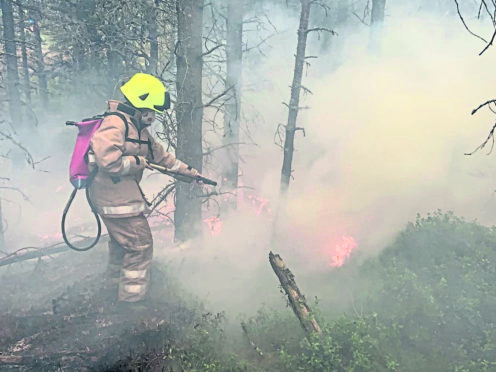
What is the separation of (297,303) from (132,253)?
7.25ft

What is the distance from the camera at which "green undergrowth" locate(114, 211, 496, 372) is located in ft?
14.1

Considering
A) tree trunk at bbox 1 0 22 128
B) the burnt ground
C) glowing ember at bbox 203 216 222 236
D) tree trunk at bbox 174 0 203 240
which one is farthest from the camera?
tree trunk at bbox 1 0 22 128

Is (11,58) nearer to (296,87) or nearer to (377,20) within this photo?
(296,87)

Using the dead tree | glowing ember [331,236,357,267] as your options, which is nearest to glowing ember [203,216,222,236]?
glowing ember [331,236,357,267]

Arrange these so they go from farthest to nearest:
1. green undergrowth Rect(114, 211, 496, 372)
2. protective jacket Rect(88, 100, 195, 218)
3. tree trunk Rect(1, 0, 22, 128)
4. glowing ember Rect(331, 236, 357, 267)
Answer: tree trunk Rect(1, 0, 22, 128)
glowing ember Rect(331, 236, 357, 267)
protective jacket Rect(88, 100, 195, 218)
green undergrowth Rect(114, 211, 496, 372)

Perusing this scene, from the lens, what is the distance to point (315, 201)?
9.59 meters

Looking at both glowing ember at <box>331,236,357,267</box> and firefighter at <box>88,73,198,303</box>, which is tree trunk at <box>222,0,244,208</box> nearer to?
glowing ember at <box>331,236,357,267</box>

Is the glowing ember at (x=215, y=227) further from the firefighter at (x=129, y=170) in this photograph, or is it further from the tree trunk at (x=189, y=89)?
the firefighter at (x=129, y=170)

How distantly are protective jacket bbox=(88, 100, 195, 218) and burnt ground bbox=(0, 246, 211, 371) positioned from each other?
124 cm

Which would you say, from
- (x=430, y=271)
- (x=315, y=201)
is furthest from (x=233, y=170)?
(x=430, y=271)

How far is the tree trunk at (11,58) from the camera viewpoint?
1009cm

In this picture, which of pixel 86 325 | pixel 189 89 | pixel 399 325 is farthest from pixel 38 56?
pixel 399 325

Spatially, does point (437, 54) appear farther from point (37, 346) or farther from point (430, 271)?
point (37, 346)

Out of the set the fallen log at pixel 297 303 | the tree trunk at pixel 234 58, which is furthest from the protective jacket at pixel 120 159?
the tree trunk at pixel 234 58
